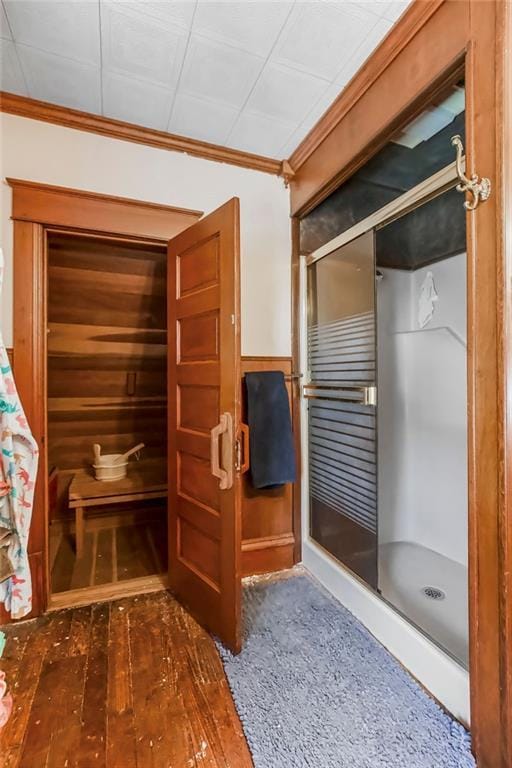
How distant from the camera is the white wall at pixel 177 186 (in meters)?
1.78

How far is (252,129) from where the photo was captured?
1.93 meters

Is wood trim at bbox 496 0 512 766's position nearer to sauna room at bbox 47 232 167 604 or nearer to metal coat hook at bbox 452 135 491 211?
metal coat hook at bbox 452 135 491 211

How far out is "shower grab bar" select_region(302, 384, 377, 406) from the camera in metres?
1.82

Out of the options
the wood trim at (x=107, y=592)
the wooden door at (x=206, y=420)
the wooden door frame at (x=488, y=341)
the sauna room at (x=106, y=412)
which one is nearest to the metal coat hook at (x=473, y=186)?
the wooden door frame at (x=488, y=341)

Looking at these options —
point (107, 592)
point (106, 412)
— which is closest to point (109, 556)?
point (107, 592)

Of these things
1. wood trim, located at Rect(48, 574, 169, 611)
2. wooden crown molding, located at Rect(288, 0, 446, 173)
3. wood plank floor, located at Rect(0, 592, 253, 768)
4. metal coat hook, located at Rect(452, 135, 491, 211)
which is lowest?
wood plank floor, located at Rect(0, 592, 253, 768)

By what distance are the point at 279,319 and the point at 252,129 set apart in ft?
3.34

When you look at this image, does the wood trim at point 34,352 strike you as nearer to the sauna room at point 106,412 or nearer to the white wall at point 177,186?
the white wall at point 177,186

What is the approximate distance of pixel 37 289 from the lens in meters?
1.81

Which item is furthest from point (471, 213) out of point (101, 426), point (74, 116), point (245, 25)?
point (101, 426)

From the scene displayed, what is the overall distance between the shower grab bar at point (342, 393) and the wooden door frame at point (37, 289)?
1441 millimetres

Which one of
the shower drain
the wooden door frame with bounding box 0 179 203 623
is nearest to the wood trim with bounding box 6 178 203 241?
the wooden door frame with bounding box 0 179 203 623

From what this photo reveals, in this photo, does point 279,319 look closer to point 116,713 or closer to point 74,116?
point 74,116

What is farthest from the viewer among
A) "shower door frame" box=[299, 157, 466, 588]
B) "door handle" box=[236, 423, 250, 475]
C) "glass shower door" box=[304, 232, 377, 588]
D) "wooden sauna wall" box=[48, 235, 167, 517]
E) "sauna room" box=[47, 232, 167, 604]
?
"wooden sauna wall" box=[48, 235, 167, 517]
